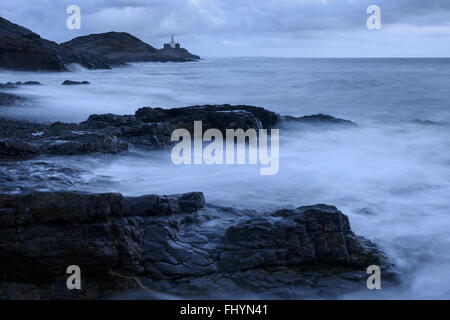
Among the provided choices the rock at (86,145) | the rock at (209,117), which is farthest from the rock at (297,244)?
the rock at (209,117)

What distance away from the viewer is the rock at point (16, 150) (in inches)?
322

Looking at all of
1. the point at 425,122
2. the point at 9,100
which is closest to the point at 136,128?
the point at 9,100

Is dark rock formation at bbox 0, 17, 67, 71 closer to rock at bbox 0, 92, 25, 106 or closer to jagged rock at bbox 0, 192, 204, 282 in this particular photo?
rock at bbox 0, 92, 25, 106

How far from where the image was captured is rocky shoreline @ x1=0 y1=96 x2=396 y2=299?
427cm

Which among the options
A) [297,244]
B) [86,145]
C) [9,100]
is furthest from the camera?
[9,100]

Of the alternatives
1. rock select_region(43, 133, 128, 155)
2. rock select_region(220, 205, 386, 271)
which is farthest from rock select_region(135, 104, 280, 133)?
rock select_region(220, 205, 386, 271)

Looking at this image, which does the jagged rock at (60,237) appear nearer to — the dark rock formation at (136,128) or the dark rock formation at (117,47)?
the dark rock formation at (136,128)

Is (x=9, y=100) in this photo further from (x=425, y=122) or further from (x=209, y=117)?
(x=425, y=122)

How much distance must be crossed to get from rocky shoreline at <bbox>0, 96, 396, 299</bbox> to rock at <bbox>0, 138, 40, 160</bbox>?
2.43 meters

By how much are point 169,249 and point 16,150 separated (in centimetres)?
496

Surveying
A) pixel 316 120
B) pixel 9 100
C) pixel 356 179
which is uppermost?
pixel 9 100

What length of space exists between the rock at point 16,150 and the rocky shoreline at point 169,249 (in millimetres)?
2431

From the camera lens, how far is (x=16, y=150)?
8336 millimetres

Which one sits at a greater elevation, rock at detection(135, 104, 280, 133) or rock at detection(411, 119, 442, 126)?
rock at detection(135, 104, 280, 133)
